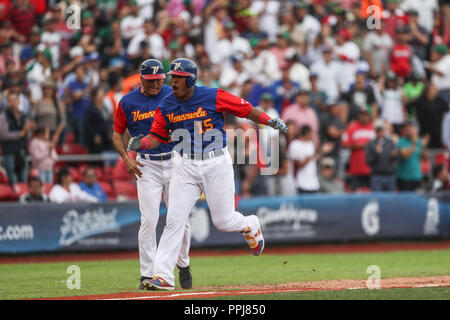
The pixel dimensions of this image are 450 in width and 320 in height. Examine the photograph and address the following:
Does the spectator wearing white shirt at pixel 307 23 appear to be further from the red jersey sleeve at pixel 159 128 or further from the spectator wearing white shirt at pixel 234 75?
the red jersey sleeve at pixel 159 128

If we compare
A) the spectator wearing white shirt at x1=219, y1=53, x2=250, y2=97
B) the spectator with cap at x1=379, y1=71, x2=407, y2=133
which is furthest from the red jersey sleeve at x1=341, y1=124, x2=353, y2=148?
the spectator wearing white shirt at x1=219, y1=53, x2=250, y2=97

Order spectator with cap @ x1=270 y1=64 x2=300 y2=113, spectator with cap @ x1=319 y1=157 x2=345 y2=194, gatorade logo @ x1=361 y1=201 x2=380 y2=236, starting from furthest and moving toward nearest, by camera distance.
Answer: spectator with cap @ x1=270 y1=64 x2=300 y2=113, spectator with cap @ x1=319 y1=157 x2=345 y2=194, gatorade logo @ x1=361 y1=201 x2=380 y2=236

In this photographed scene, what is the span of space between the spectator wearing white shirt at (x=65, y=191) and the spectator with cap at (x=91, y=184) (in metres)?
0.10

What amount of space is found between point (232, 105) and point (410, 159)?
9.32 meters

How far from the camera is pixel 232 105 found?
8805 mm

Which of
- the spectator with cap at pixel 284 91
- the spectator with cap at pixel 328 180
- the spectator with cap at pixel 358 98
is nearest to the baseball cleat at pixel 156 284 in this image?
the spectator with cap at pixel 328 180

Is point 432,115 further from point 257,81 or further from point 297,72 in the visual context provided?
point 257,81

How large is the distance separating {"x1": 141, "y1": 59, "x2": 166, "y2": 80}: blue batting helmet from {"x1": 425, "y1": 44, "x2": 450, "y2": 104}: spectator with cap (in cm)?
1156

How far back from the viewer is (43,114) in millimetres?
15492

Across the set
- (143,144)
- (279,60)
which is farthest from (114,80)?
(143,144)

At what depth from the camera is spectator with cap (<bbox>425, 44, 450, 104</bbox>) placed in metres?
19.5

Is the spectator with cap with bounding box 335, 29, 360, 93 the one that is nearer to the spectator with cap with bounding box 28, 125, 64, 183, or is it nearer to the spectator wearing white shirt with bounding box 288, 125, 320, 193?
the spectator wearing white shirt with bounding box 288, 125, 320, 193

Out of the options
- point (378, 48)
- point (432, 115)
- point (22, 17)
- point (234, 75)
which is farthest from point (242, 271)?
point (378, 48)
